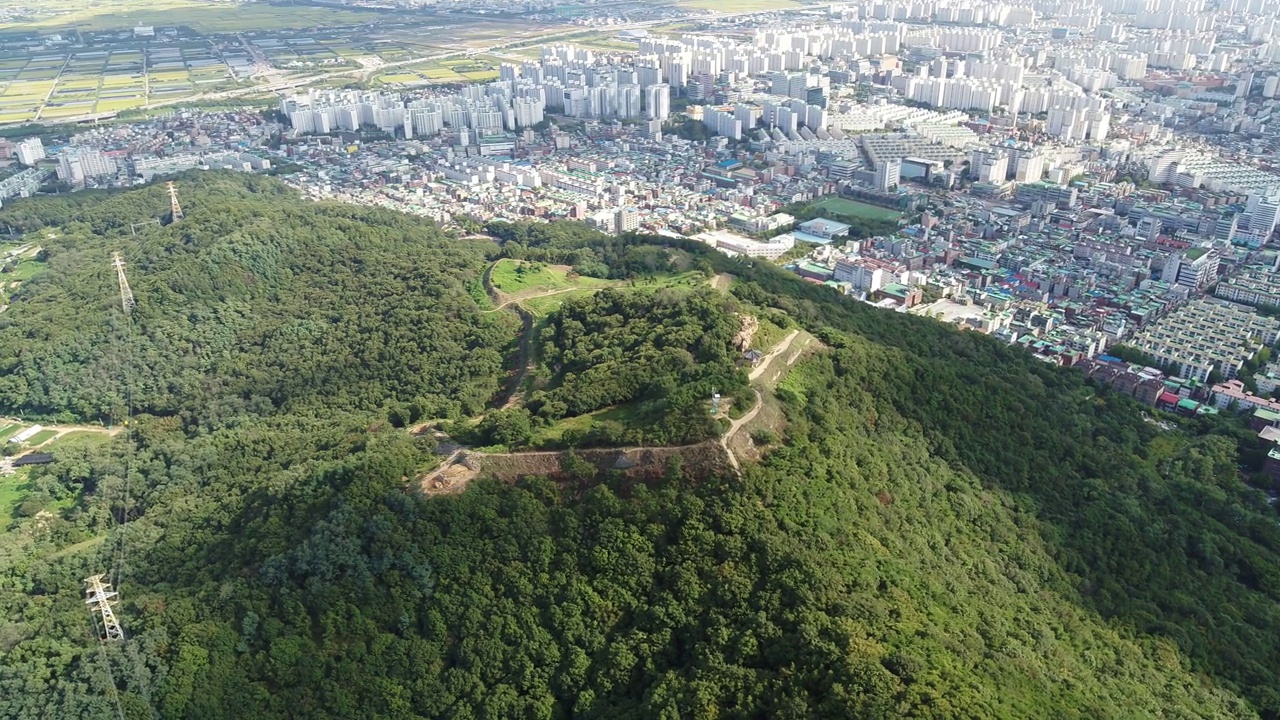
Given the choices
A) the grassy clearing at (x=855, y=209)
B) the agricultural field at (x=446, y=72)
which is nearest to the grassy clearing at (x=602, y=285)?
the grassy clearing at (x=855, y=209)

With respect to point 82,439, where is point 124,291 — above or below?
above

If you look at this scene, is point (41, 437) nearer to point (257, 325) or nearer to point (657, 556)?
point (257, 325)

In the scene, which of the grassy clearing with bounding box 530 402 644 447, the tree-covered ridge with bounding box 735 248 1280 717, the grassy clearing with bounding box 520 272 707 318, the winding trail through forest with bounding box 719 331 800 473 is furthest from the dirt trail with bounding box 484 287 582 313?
the grassy clearing with bounding box 530 402 644 447

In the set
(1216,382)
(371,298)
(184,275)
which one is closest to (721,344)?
(371,298)

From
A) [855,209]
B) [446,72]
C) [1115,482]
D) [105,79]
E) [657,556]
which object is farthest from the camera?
[446,72]

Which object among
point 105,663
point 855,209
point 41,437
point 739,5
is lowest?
point 41,437

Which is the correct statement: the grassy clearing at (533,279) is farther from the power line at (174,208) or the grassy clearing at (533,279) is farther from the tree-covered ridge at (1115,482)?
the power line at (174,208)

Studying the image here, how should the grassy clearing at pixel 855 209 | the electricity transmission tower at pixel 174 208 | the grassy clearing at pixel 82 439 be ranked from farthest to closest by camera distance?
the grassy clearing at pixel 855 209 → the electricity transmission tower at pixel 174 208 → the grassy clearing at pixel 82 439

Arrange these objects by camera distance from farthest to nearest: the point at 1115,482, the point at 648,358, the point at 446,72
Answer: the point at 446,72 < the point at 1115,482 < the point at 648,358

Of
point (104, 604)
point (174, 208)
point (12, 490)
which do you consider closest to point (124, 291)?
point (12, 490)
